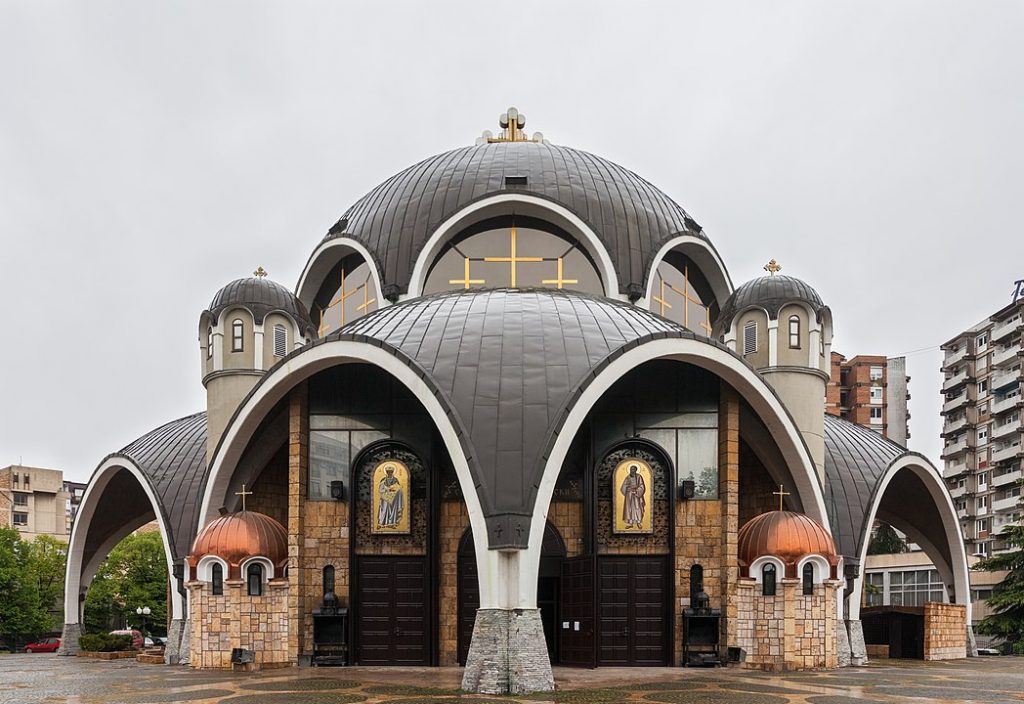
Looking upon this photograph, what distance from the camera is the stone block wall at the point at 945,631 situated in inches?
1065

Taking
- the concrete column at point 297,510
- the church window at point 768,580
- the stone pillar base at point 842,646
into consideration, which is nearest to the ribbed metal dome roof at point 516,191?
the concrete column at point 297,510

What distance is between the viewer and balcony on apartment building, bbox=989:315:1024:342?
65625 mm

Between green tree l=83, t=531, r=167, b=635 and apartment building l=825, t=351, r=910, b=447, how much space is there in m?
42.5

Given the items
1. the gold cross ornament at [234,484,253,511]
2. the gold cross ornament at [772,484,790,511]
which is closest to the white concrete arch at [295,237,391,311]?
the gold cross ornament at [234,484,253,511]

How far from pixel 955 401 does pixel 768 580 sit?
53971mm

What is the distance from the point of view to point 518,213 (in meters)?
28.0

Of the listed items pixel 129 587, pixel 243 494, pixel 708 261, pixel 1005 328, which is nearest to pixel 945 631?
pixel 708 261

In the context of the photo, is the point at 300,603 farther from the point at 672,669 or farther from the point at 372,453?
the point at 672,669

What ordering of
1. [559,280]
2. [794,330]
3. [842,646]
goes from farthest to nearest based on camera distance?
[559,280], [794,330], [842,646]

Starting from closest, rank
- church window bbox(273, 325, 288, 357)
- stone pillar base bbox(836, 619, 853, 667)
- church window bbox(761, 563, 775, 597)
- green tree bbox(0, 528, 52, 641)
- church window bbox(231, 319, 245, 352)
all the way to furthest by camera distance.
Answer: church window bbox(761, 563, 775, 597), stone pillar base bbox(836, 619, 853, 667), church window bbox(231, 319, 245, 352), church window bbox(273, 325, 288, 357), green tree bbox(0, 528, 52, 641)

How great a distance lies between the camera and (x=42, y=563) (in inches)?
2084

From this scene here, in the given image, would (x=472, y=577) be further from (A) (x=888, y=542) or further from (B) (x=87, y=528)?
(A) (x=888, y=542)

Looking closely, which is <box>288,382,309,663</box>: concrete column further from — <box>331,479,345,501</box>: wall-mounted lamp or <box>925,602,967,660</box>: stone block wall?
<box>925,602,967,660</box>: stone block wall

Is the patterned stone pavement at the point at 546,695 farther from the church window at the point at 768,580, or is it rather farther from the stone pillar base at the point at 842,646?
the church window at the point at 768,580
